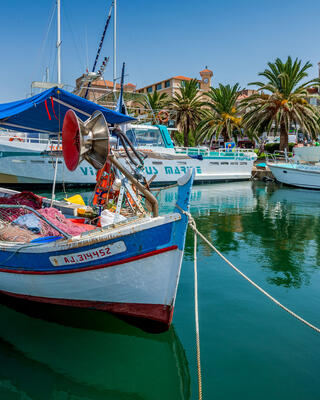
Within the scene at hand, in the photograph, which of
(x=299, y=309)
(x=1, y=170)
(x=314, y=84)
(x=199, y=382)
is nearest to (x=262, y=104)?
(x=314, y=84)

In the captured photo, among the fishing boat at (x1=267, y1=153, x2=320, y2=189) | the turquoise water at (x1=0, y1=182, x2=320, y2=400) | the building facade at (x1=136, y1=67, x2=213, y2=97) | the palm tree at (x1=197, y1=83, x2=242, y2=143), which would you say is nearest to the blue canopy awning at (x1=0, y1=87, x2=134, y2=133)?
the turquoise water at (x1=0, y1=182, x2=320, y2=400)

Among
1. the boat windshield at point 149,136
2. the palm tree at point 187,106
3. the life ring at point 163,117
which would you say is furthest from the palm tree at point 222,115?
the boat windshield at point 149,136

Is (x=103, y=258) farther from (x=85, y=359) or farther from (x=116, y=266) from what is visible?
(x=85, y=359)

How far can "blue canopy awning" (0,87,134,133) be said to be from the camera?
637cm

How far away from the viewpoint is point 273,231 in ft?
34.1

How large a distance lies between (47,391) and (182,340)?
5.78ft

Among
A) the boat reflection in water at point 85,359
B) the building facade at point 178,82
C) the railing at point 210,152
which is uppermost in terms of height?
the building facade at point 178,82

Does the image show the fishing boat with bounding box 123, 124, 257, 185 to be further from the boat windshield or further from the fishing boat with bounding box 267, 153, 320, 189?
the fishing boat with bounding box 267, 153, 320, 189

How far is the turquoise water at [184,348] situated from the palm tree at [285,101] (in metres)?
22.3

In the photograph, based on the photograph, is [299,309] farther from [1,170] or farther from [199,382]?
[1,170]

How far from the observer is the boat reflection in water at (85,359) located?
3.47 metres

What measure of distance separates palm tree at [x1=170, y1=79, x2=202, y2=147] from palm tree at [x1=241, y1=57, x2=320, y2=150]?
7.98 meters

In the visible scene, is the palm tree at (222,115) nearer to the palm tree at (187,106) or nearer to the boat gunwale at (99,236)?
the palm tree at (187,106)

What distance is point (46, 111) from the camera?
7.26 meters
